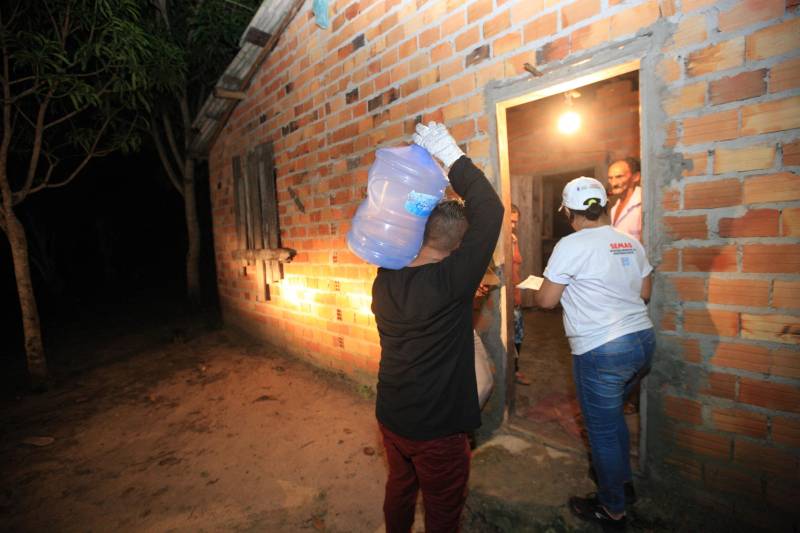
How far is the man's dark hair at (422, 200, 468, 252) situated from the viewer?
1.64 metres

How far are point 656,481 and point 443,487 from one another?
144 cm

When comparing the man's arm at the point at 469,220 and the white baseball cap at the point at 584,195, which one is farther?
the white baseball cap at the point at 584,195

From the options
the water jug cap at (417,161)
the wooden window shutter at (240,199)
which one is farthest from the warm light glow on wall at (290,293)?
the water jug cap at (417,161)

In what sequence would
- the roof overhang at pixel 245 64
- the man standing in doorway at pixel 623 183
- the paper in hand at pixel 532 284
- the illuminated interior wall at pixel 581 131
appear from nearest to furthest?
the paper in hand at pixel 532 284
the man standing in doorway at pixel 623 183
the roof overhang at pixel 245 64
the illuminated interior wall at pixel 581 131

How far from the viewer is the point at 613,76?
2312mm

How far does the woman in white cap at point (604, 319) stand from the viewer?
1940 millimetres

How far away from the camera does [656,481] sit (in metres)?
2.22

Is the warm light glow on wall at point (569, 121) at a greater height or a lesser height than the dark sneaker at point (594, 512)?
greater

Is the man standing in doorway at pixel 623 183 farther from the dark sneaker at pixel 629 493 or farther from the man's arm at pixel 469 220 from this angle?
the man's arm at pixel 469 220

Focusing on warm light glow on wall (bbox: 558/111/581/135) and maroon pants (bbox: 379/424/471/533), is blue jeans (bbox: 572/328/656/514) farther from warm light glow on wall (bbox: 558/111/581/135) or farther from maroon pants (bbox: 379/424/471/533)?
warm light glow on wall (bbox: 558/111/581/135)

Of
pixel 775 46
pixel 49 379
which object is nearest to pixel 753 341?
pixel 775 46

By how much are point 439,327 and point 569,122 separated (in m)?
5.32

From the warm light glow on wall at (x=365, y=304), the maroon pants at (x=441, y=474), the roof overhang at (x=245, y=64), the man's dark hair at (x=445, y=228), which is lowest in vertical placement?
the maroon pants at (x=441, y=474)

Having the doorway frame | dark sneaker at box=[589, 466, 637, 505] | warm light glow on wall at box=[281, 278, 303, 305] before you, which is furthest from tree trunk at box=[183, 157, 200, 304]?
dark sneaker at box=[589, 466, 637, 505]
